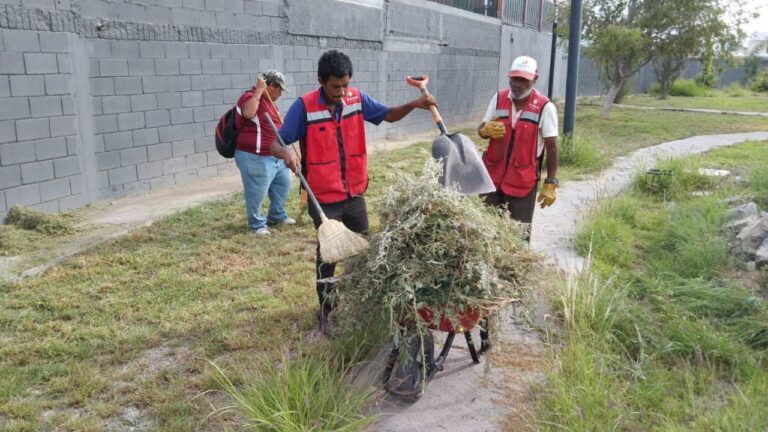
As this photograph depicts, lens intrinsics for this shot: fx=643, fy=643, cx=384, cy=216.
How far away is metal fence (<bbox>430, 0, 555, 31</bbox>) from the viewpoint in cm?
1839

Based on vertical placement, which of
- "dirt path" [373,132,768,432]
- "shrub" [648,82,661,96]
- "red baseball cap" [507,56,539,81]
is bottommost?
"dirt path" [373,132,768,432]

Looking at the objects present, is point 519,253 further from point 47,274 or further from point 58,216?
point 58,216

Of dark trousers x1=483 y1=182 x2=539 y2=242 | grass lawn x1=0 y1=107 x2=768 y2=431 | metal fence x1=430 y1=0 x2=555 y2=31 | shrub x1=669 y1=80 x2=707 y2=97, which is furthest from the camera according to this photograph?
shrub x1=669 y1=80 x2=707 y2=97

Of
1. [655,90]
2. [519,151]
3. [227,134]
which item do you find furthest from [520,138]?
[655,90]

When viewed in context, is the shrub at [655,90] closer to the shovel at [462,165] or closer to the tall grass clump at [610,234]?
the tall grass clump at [610,234]

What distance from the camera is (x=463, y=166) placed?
3.73 meters

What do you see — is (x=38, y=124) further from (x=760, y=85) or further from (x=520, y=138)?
(x=760, y=85)

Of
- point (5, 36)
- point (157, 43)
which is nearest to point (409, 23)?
point (157, 43)

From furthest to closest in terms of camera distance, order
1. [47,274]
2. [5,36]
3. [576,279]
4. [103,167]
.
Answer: [103,167] < [5,36] < [47,274] < [576,279]

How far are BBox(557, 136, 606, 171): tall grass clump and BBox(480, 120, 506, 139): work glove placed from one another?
567cm

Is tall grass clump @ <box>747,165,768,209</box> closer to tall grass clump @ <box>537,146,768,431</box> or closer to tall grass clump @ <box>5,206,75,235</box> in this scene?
tall grass clump @ <box>537,146,768,431</box>

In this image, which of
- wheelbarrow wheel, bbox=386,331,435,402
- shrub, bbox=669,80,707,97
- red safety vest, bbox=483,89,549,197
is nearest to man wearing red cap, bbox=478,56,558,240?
red safety vest, bbox=483,89,549,197

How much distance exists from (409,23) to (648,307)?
11.0m

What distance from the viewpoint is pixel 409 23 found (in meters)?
14.0
